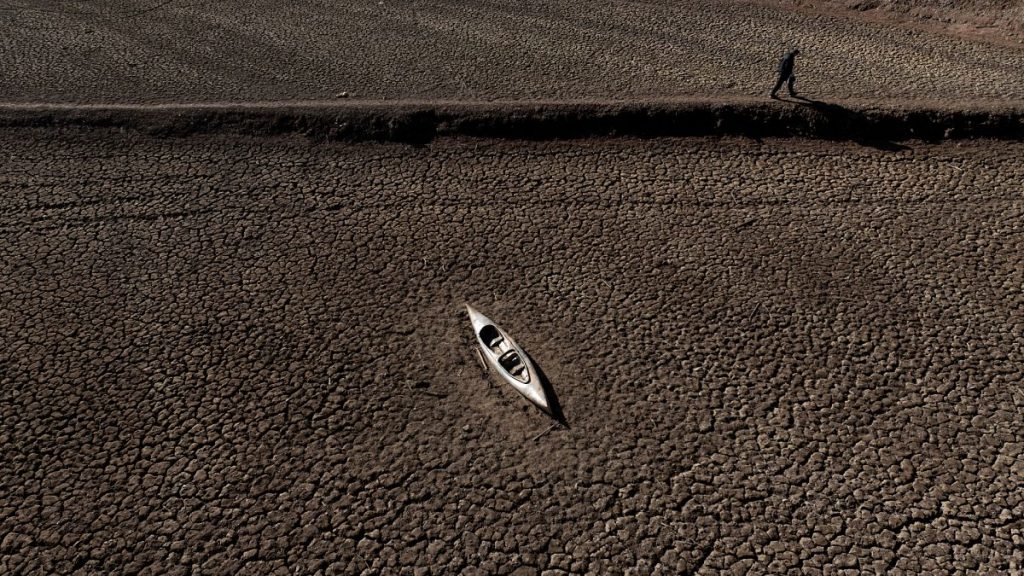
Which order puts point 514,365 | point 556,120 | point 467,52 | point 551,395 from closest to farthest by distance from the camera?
point 551,395 < point 514,365 < point 556,120 < point 467,52

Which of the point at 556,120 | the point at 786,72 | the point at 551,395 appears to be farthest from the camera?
the point at 556,120

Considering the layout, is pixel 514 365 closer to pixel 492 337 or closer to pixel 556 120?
pixel 492 337

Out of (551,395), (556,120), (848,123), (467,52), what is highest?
(467,52)

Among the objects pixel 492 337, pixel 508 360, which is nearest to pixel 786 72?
pixel 492 337

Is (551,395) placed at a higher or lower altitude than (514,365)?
lower

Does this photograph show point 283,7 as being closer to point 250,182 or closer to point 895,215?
point 250,182

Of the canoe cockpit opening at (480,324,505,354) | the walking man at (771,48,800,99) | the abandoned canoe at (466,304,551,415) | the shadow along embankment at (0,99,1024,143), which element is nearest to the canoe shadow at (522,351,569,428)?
the abandoned canoe at (466,304,551,415)

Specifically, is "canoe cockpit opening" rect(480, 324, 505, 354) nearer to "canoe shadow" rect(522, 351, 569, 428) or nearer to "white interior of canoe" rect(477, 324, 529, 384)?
"white interior of canoe" rect(477, 324, 529, 384)
